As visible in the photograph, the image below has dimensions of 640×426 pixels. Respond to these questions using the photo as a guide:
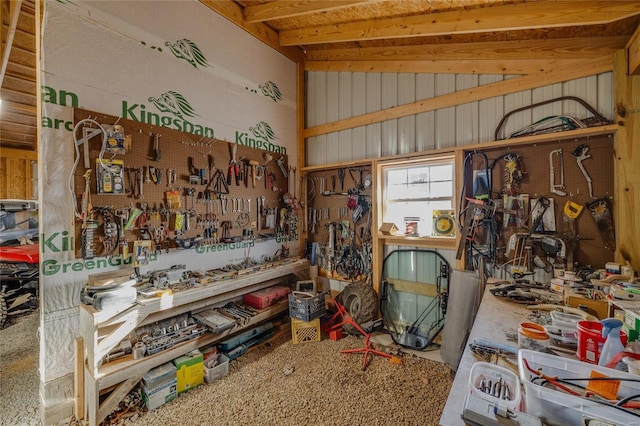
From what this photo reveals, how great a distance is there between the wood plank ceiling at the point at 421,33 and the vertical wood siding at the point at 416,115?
149 millimetres

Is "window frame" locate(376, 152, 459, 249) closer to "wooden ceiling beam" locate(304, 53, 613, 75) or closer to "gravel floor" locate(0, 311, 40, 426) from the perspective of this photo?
"wooden ceiling beam" locate(304, 53, 613, 75)

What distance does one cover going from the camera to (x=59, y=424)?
2.12m

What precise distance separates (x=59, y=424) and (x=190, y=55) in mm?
3590

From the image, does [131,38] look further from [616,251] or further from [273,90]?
[616,251]

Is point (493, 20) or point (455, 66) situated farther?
point (455, 66)

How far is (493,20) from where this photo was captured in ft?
8.32

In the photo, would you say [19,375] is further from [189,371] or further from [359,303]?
[359,303]

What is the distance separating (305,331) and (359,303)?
76 centimetres

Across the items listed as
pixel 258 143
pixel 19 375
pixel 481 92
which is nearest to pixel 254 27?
pixel 258 143

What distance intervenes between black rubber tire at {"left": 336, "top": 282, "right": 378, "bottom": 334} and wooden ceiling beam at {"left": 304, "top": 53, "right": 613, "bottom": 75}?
281 centimetres

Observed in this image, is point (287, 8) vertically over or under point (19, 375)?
over

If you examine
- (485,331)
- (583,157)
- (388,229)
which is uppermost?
(583,157)

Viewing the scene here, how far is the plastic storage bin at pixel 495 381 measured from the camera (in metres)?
0.88

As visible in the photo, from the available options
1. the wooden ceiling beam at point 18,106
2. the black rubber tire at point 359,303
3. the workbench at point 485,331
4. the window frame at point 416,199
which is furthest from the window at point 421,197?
the wooden ceiling beam at point 18,106
